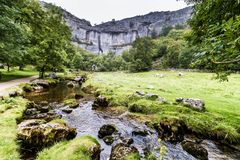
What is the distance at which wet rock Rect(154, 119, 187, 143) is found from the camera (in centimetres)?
1309

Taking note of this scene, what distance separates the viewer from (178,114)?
16.1 metres

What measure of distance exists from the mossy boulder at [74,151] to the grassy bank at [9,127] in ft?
4.51

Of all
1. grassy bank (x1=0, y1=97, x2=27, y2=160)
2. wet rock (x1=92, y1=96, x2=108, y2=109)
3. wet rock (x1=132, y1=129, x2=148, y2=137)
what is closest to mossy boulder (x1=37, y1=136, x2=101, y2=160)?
grassy bank (x1=0, y1=97, x2=27, y2=160)

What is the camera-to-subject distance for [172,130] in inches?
539

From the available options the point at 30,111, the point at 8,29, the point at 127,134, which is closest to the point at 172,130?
the point at 127,134

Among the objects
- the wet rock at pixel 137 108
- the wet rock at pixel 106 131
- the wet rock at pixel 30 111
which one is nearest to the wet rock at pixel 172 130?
the wet rock at pixel 106 131

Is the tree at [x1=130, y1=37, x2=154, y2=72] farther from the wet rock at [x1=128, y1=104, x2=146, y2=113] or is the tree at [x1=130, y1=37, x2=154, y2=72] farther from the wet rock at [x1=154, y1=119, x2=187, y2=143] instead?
the wet rock at [x1=154, y1=119, x2=187, y2=143]

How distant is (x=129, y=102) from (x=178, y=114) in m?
5.95

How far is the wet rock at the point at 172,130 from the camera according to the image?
1309 centimetres

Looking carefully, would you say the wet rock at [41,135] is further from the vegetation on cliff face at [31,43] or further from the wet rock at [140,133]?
the vegetation on cliff face at [31,43]

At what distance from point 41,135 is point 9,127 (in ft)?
9.34

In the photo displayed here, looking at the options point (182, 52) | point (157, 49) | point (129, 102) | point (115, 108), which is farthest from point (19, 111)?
point (157, 49)

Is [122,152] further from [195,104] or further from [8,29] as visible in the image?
[8,29]

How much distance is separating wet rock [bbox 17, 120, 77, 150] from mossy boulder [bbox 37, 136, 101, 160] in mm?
800
